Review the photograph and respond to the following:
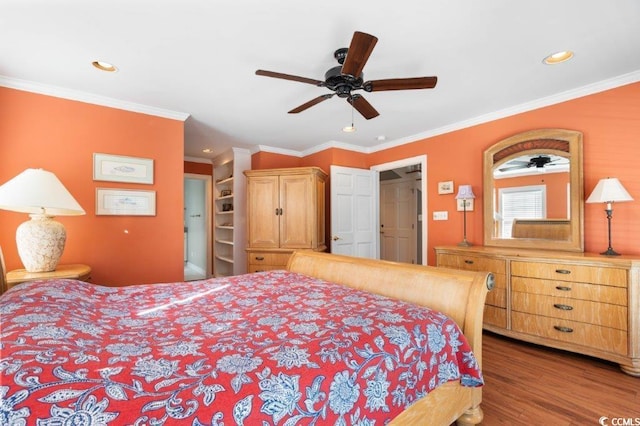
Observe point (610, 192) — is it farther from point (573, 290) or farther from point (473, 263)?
point (473, 263)

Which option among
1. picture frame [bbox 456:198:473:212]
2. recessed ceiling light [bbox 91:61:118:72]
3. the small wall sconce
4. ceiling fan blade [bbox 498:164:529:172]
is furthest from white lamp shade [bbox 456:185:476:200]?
recessed ceiling light [bbox 91:61:118:72]

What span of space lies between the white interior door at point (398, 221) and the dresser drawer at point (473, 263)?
2694mm

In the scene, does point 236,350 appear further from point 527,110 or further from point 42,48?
point 527,110

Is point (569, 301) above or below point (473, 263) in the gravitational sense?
below

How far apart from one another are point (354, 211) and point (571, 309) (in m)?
2.77

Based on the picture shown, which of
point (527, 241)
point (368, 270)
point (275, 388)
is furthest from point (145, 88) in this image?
point (527, 241)

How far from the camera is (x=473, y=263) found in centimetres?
296

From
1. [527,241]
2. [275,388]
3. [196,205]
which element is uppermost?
[196,205]

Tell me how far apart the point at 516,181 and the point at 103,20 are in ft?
12.7

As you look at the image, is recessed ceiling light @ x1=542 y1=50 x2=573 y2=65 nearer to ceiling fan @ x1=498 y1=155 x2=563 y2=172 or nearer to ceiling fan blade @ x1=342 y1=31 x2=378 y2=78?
ceiling fan @ x1=498 y1=155 x2=563 y2=172

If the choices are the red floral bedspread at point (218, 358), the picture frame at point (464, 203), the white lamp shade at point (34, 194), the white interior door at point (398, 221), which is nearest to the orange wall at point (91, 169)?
the white lamp shade at point (34, 194)

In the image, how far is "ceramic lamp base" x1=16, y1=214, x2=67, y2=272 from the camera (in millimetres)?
2160

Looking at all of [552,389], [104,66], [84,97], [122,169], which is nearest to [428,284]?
[552,389]

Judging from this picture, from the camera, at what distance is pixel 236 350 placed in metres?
0.93
